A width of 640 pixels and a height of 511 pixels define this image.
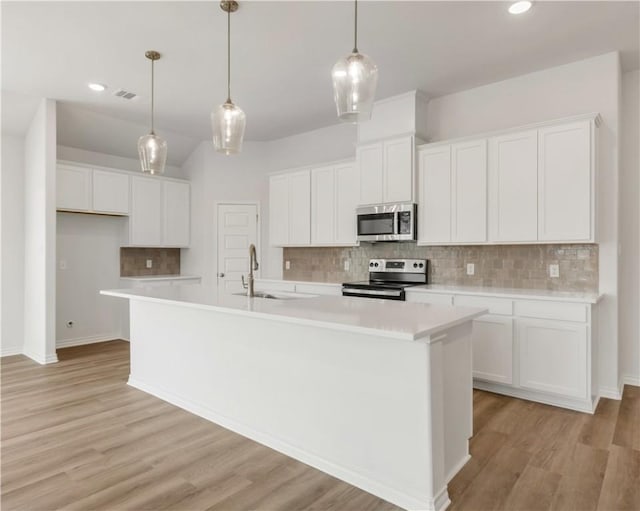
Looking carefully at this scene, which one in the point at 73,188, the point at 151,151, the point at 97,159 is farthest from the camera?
the point at 97,159

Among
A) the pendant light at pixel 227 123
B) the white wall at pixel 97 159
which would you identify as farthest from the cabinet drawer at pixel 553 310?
the white wall at pixel 97 159

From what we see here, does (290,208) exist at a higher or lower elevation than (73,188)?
lower

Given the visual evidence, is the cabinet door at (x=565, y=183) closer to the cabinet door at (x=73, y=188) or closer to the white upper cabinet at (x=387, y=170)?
the white upper cabinet at (x=387, y=170)

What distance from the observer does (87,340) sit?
5652 millimetres

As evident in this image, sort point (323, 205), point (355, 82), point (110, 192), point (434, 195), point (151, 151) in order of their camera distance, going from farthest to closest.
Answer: point (110, 192)
point (323, 205)
point (434, 195)
point (151, 151)
point (355, 82)

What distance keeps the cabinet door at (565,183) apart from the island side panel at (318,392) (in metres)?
2.30

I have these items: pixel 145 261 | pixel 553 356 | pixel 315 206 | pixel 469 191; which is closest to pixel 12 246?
pixel 145 261

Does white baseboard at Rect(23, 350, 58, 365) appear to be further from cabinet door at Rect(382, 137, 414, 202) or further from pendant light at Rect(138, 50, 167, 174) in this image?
cabinet door at Rect(382, 137, 414, 202)

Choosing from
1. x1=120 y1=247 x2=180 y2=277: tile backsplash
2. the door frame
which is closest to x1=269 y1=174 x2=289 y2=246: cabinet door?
the door frame

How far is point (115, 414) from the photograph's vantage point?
316cm

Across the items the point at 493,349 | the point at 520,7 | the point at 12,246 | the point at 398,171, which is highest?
the point at 520,7

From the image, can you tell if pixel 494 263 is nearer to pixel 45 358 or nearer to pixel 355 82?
pixel 355 82

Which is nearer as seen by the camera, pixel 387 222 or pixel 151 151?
pixel 151 151

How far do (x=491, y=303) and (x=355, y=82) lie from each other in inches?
92.0
